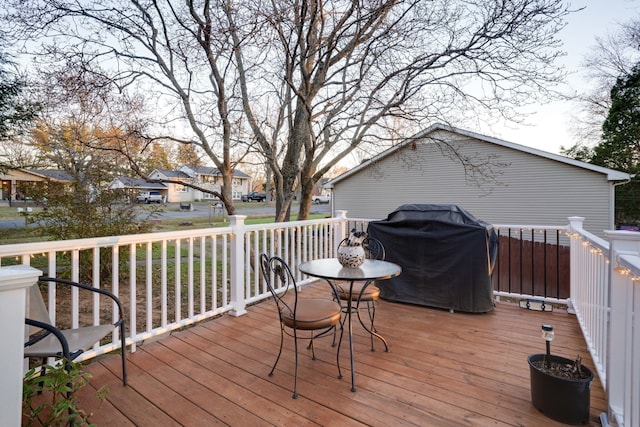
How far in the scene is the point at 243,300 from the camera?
376 cm

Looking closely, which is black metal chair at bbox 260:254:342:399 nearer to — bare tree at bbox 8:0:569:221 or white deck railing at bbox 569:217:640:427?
white deck railing at bbox 569:217:640:427

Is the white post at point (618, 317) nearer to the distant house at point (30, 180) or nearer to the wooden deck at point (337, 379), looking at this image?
the wooden deck at point (337, 379)

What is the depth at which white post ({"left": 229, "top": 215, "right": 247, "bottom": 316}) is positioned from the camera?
355 centimetres

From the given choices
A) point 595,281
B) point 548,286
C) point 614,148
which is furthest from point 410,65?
point 614,148

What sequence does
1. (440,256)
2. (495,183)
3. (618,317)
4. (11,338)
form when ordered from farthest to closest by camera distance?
(495,183) < (440,256) < (618,317) < (11,338)

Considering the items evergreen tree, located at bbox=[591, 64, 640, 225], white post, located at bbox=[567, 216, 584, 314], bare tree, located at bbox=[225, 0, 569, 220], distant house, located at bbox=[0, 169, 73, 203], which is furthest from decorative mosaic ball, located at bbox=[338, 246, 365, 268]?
evergreen tree, located at bbox=[591, 64, 640, 225]

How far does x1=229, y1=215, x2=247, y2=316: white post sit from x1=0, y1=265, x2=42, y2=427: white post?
7.73 ft

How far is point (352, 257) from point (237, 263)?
4.53 ft

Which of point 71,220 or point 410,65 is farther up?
point 410,65

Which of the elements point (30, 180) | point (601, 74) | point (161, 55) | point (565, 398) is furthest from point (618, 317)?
point (601, 74)

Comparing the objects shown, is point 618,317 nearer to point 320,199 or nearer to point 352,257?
point 352,257

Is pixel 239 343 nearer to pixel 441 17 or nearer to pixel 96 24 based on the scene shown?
pixel 96 24

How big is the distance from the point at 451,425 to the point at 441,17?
591 cm

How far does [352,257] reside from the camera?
282 centimetres
